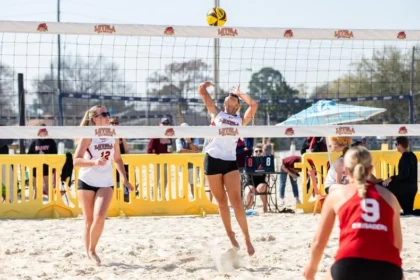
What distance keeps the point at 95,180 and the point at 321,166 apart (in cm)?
510

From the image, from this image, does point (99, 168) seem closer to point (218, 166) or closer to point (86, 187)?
point (86, 187)

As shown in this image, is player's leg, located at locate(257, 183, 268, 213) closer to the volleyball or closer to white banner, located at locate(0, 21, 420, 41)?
the volleyball

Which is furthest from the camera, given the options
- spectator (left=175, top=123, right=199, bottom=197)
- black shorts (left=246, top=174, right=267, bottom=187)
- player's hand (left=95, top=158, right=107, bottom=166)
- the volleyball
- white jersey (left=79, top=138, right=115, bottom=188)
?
spectator (left=175, top=123, right=199, bottom=197)

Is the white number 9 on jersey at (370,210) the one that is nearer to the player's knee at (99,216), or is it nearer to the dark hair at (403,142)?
the player's knee at (99,216)

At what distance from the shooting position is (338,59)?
806 centimetres

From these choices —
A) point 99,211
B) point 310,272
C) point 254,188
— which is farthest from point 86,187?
point 254,188

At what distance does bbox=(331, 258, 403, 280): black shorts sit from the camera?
3.48 metres

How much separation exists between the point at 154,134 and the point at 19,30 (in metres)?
1.49

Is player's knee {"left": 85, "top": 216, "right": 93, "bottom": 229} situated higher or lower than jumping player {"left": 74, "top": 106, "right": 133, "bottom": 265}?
lower

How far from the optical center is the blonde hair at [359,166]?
362 centimetres

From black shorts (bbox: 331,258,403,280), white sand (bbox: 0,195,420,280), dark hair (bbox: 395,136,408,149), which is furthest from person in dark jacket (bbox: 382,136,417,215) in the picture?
black shorts (bbox: 331,258,403,280)

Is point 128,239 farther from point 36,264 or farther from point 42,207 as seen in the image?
point 42,207

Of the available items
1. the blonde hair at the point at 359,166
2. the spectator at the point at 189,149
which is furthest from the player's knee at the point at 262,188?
the blonde hair at the point at 359,166

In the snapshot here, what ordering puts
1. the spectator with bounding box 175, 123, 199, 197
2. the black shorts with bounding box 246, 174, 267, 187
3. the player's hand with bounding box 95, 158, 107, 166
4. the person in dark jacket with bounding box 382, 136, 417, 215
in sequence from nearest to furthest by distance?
the player's hand with bounding box 95, 158, 107, 166
the person in dark jacket with bounding box 382, 136, 417, 215
the black shorts with bounding box 246, 174, 267, 187
the spectator with bounding box 175, 123, 199, 197
